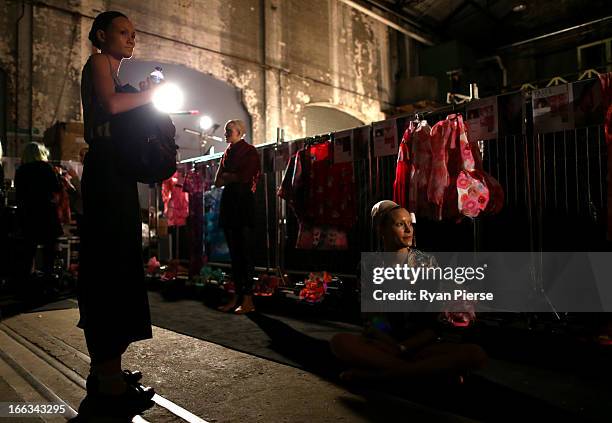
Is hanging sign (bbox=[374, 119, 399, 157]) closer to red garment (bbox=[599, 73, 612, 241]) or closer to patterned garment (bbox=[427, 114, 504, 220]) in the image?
patterned garment (bbox=[427, 114, 504, 220])

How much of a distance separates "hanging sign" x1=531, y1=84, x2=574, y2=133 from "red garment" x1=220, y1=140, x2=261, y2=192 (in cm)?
254

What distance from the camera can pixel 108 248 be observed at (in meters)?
1.96

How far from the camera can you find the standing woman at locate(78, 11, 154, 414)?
6.36 ft

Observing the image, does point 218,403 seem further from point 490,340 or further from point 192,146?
point 192,146

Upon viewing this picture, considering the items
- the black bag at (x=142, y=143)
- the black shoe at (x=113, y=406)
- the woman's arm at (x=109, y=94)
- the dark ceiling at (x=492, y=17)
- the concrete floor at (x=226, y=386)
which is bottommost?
the concrete floor at (x=226, y=386)

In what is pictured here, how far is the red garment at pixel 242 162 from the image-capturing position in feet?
14.9

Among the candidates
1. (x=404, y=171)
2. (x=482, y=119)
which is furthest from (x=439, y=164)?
(x=482, y=119)

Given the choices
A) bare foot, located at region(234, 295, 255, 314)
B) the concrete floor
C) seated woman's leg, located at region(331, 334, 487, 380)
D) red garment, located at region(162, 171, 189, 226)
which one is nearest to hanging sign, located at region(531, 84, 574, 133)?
seated woman's leg, located at region(331, 334, 487, 380)

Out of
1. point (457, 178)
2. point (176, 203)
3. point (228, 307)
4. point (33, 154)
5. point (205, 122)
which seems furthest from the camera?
point (205, 122)

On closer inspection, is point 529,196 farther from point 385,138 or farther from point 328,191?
point 328,191

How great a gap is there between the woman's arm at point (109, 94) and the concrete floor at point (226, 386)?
1.34m

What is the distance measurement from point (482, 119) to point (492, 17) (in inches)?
530

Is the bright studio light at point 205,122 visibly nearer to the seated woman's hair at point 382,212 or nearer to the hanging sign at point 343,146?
the hanging sign at point 343,146

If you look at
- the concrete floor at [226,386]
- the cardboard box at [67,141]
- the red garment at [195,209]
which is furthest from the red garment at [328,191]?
the cardboard box at [67,141]
